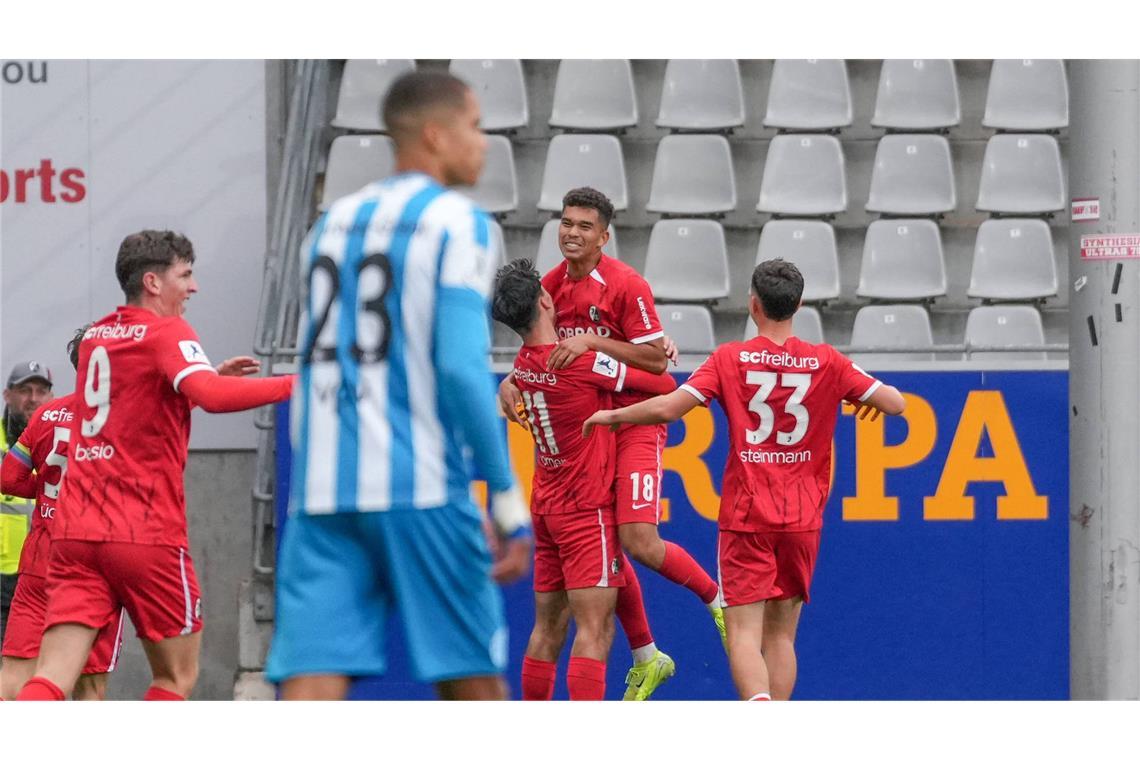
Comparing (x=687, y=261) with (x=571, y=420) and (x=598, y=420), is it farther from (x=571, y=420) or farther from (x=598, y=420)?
(x=598, y=420)

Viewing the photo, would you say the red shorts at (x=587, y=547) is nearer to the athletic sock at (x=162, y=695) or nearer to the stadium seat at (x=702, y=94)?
the athletic sock at (x=162, y=695)

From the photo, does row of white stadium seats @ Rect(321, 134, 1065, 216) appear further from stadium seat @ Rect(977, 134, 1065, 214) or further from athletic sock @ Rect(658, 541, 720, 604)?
athletic sock @ Rect(658, 541, 720, 604)

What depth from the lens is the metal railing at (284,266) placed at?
8602mm

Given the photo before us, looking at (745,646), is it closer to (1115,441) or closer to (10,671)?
(1115,441)

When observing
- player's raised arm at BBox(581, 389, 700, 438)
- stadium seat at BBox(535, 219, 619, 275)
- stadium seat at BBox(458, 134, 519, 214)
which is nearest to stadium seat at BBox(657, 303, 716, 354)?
stadium seat at BBox(535, 219, 619, 275)

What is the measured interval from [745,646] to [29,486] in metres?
3.35

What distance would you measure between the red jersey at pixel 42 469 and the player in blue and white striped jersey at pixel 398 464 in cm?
327

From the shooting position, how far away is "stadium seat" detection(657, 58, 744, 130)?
10.5m

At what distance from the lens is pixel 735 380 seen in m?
6.25

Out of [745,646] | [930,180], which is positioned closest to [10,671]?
[745,646]

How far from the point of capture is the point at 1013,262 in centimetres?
1003

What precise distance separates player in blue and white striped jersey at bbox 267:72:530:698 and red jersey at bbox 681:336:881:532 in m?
2.45

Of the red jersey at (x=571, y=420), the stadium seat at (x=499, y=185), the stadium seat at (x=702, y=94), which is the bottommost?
the red jersey at (x=571, y=420)

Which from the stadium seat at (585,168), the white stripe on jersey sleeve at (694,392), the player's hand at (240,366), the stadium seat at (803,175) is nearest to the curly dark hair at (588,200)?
the white stripe on jersey sleeve at (694,392)
